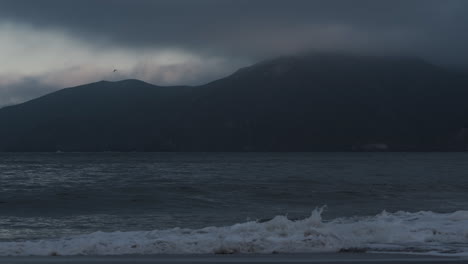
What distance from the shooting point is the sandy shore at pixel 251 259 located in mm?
12125

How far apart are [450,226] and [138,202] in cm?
1849

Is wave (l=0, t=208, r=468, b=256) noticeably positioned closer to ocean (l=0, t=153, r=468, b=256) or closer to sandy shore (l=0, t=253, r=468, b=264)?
Result: ocean (l=0, t=153, r=468, b=256)

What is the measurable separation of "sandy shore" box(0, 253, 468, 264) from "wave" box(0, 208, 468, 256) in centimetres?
69

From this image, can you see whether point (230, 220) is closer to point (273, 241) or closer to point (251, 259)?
point (273, 241)

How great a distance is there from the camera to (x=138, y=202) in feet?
100

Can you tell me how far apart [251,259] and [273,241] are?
6.26ft

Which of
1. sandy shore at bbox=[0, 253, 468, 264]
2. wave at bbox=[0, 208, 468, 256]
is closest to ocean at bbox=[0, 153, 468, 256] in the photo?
wave at bbox=[0, 208, 468, 256]

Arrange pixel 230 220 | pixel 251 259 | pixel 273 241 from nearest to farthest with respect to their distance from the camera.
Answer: pixel 251 259 < pixel 273 241 < pixel 230 220

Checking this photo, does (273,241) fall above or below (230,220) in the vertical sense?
above

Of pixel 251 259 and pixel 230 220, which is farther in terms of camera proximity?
pixel 230 220

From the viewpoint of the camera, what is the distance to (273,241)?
47.1 feet

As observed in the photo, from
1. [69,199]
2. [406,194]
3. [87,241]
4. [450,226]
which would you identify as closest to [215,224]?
[87,241]

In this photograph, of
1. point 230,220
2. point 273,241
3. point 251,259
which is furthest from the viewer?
point 230,220

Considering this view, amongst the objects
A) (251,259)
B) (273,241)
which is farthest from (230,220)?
(251,259)
